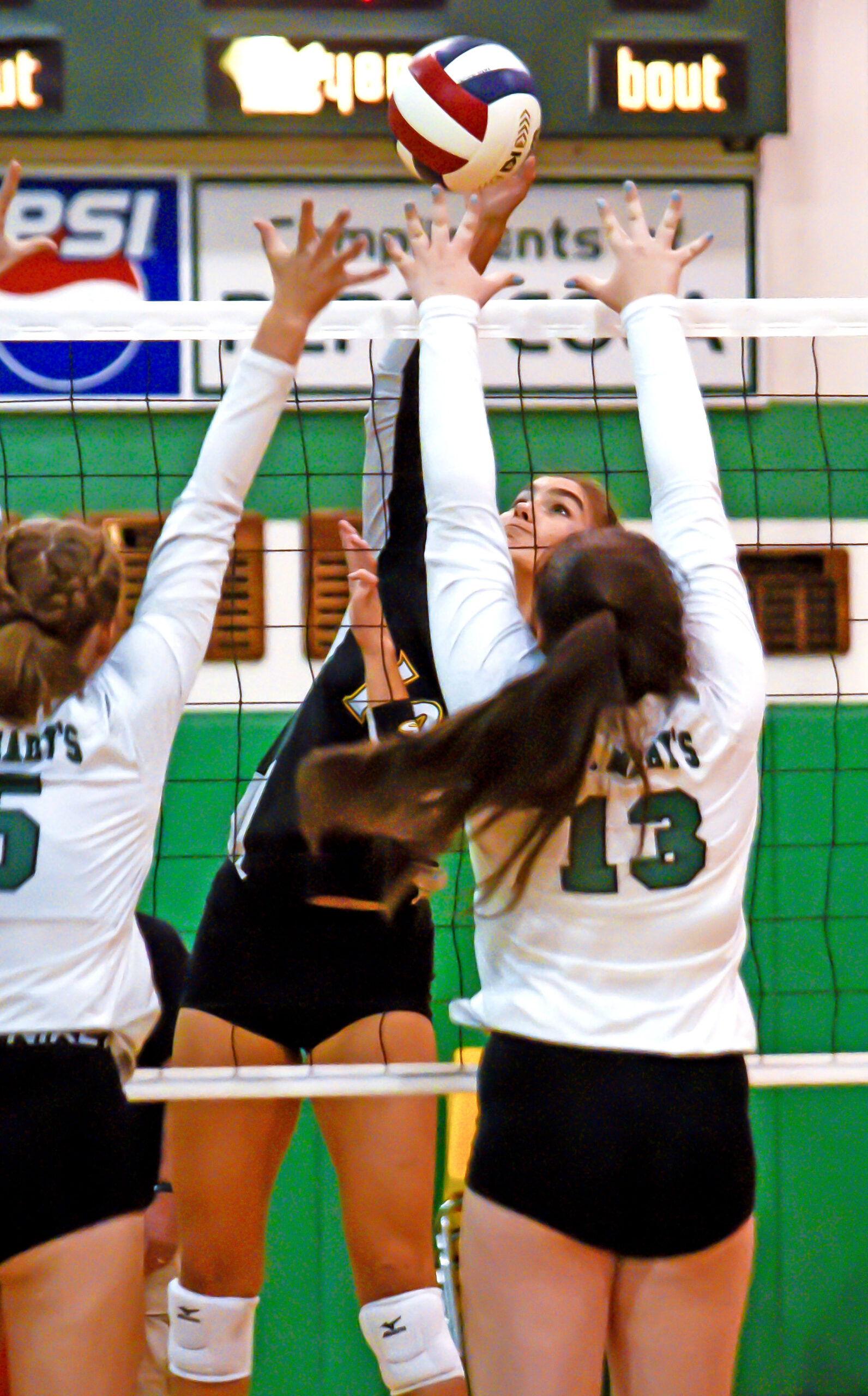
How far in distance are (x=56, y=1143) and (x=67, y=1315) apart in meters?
0.18

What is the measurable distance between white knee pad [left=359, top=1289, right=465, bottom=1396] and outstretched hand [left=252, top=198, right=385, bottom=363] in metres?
1.47

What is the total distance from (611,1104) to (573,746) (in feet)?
1.24

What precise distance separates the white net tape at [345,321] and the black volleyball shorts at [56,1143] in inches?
47.0

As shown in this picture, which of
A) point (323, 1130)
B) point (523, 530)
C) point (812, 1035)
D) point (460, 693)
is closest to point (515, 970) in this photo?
point (460, 693)

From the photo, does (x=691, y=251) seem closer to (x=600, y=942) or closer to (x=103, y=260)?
(x=600, y=942)

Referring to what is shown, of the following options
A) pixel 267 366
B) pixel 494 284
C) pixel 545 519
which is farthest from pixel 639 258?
pixel 545 519

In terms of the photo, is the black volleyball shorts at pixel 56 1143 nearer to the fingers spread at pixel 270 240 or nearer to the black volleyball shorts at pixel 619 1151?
the black volleyball shorts at pixel 619 1151

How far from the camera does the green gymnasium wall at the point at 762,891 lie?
140 inches

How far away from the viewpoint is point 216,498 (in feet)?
5.59

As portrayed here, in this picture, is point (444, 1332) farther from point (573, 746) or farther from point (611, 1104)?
point (573, 746)

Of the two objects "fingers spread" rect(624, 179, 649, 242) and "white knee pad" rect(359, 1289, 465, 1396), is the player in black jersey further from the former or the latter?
"fingers spread" rect(624, 179, 649, 242)

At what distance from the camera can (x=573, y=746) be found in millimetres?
1391

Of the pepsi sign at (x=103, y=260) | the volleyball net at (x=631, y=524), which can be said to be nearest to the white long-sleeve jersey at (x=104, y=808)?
the volleyball net at (x=631, y=524)

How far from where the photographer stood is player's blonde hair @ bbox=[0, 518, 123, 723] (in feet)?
5.05
